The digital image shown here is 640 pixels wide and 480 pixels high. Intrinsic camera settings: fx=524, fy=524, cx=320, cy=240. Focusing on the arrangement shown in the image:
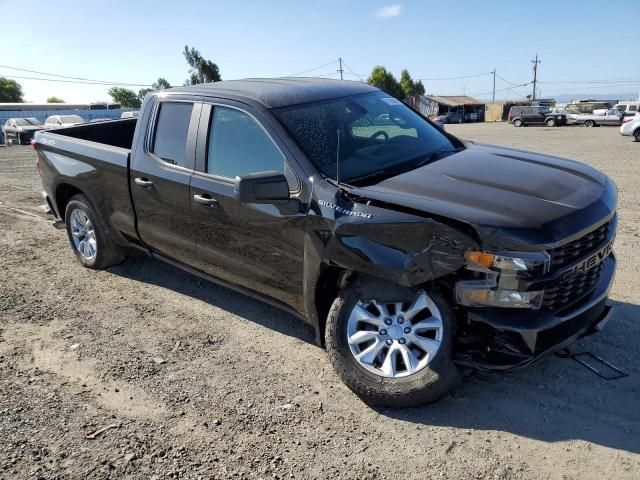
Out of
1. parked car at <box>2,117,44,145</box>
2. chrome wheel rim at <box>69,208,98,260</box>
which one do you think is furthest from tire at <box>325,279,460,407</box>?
parked car at <box>2,117,44,145</box>

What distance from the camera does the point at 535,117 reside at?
39188 millimetres

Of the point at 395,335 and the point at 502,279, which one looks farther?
the point at 395,335

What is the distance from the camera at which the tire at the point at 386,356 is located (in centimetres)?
295

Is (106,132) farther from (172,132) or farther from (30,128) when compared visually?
(30,128)

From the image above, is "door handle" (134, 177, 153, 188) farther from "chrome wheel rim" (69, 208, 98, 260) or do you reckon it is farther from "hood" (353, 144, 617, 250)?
"hood" (353, 144, 617, 250)

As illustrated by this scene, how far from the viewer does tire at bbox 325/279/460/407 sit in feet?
9.66

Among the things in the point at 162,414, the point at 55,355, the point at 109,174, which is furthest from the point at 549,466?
the point at 109,174

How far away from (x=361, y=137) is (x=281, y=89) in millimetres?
739

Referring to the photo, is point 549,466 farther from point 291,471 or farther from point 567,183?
point 567,183

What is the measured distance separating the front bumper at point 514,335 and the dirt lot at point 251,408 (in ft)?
1.28

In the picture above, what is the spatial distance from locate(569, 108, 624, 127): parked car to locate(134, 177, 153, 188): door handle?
36407mm

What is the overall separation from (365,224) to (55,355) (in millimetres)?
2570

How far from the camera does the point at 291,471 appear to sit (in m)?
2.64

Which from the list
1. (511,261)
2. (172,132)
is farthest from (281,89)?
(511,261)
